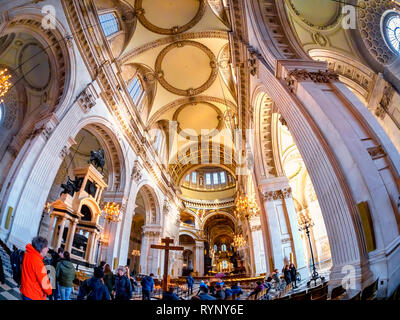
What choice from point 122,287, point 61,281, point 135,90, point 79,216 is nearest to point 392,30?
point 122,287

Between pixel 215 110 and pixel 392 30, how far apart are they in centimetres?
1338

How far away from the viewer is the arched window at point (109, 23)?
12.0 metres

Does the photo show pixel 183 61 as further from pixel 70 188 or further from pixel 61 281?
pixel 61 281

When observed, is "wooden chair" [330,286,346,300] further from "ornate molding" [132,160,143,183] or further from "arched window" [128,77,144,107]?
"arched window" [128,77,144,107]

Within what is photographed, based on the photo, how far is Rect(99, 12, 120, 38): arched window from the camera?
472 inches

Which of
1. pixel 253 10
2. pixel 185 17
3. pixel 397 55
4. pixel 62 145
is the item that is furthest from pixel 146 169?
pixel 397 55

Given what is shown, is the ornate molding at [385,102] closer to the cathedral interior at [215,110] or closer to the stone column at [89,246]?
the cathedral interior at [215,110]

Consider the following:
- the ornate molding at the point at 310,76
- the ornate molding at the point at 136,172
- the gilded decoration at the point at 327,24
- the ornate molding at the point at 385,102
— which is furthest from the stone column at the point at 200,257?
the ornate molding at the point at 310,76

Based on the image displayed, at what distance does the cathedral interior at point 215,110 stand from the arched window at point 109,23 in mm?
82

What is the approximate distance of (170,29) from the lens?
14203 mm

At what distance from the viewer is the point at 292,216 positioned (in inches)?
396

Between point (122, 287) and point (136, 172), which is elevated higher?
point (136, 172)

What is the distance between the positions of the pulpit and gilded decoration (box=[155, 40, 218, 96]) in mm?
9242

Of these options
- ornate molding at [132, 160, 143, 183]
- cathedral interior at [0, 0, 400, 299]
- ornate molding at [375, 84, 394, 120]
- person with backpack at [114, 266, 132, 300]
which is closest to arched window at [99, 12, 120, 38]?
cathedral interior at [0, 0, 400, 299]
